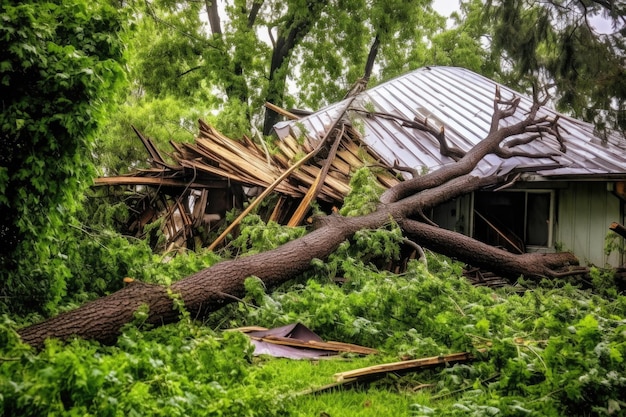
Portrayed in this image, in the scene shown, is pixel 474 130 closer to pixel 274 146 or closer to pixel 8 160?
pixel 274 146

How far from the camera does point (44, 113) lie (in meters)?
4.46

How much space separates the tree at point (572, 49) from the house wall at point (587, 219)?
1294 mm

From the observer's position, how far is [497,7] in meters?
11.4

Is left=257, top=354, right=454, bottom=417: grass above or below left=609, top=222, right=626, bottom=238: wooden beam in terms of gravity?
below

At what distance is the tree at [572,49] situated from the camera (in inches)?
384

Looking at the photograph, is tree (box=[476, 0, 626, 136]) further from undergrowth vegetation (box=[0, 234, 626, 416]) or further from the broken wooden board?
the broken wooden board

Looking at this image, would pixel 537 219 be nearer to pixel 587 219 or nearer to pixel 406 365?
pixel 587 219

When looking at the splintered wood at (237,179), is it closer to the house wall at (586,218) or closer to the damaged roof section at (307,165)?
the damaged roof section at (307,165)

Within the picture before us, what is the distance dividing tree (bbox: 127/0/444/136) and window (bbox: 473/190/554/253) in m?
8.02

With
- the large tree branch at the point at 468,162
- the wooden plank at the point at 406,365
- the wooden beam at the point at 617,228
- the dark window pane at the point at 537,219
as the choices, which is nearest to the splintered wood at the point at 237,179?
the large tree branch at the point at 468,162

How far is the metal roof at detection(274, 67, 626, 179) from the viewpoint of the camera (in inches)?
416

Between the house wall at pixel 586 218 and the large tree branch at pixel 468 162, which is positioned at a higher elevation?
the large tree branch at pixel 468 162

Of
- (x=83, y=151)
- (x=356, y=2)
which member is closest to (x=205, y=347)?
(x=83, y=151)

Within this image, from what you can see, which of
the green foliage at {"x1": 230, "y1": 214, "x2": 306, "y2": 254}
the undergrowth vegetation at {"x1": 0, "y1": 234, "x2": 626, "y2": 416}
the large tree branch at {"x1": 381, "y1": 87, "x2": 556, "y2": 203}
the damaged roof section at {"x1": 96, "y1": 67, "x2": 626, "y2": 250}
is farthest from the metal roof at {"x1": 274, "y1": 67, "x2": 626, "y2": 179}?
the undergrowth vegetation at {"x1": 0, "y1": 234, "x2": 626, "y2": 416}
